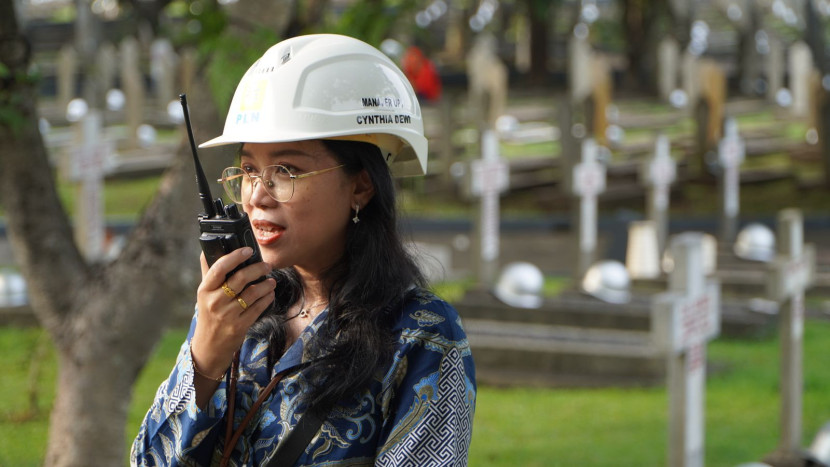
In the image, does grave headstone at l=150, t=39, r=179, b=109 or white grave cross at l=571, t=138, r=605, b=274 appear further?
grave headstone at l=150, t=39, r=179, b=109

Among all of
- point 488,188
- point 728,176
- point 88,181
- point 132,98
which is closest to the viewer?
point 88,181

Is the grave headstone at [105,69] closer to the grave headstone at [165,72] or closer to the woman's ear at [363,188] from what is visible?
the grave headstone at [165,72]

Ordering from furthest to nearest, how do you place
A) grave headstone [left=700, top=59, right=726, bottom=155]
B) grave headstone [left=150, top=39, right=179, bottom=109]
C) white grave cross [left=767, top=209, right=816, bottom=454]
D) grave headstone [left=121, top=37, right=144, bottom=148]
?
grave headstone [left=150, top=39, right=179, bottom=109] < grave headstone [left=121, top=37, right=144, bottom=148] < grave headstone [left=700, top=59, right=726, bottom=155] < white grave cross [left=767, top=209, right=816, bottom=454]

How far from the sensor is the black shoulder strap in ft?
6.72

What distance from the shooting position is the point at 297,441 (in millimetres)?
2051

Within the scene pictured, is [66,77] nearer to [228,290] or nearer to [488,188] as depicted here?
[488,188]

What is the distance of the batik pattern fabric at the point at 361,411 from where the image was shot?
2.01 meters

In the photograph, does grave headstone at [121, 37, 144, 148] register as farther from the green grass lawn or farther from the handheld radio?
the handheld radio

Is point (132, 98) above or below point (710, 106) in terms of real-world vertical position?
above

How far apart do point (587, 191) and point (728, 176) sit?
292 centimetres

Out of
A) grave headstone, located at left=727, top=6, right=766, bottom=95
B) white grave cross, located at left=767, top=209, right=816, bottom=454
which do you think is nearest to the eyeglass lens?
white grave cross, located at left=767, top=209, right=816, bottom=454

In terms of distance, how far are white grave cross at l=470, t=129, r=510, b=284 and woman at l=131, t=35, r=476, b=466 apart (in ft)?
26.6

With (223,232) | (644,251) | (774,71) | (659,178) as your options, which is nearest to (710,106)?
(659,178)

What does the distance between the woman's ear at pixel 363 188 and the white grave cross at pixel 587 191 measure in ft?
28.8
